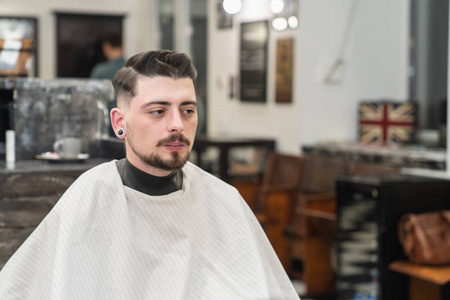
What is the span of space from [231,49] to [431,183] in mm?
3197

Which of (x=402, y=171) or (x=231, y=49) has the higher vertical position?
(x=231, y=49)

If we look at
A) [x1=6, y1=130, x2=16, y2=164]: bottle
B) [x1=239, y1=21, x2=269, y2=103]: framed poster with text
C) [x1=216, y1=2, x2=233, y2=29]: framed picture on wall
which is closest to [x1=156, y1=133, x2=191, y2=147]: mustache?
[x1=6, y1=130, x2=16, y2=164]: bottle

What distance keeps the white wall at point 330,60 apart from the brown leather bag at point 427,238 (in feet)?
6.58

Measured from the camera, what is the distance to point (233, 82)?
6.52 meters

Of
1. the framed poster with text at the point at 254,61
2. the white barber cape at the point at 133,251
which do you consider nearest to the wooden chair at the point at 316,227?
the framed poster with text at the point at 254,61

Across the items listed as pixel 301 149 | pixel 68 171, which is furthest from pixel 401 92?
pixel 68 171

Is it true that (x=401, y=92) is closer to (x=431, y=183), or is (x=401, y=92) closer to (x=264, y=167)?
(x=264, y=167)

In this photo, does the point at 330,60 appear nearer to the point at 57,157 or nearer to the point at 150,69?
the point at 57,157

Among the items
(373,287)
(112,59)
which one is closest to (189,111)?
(373,287)

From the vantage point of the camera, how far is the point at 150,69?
181 cm

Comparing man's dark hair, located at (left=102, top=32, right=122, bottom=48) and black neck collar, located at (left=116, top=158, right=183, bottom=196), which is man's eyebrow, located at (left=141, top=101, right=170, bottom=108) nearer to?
black neck collar, located at (left=116, top=158, right=183, bottom=196)

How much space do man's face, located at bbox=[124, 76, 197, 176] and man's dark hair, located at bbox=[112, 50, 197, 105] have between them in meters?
0.02

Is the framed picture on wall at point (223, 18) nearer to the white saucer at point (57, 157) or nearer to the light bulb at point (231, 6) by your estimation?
the light bulb at point (231, 6)

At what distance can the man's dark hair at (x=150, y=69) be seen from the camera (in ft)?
5.93
